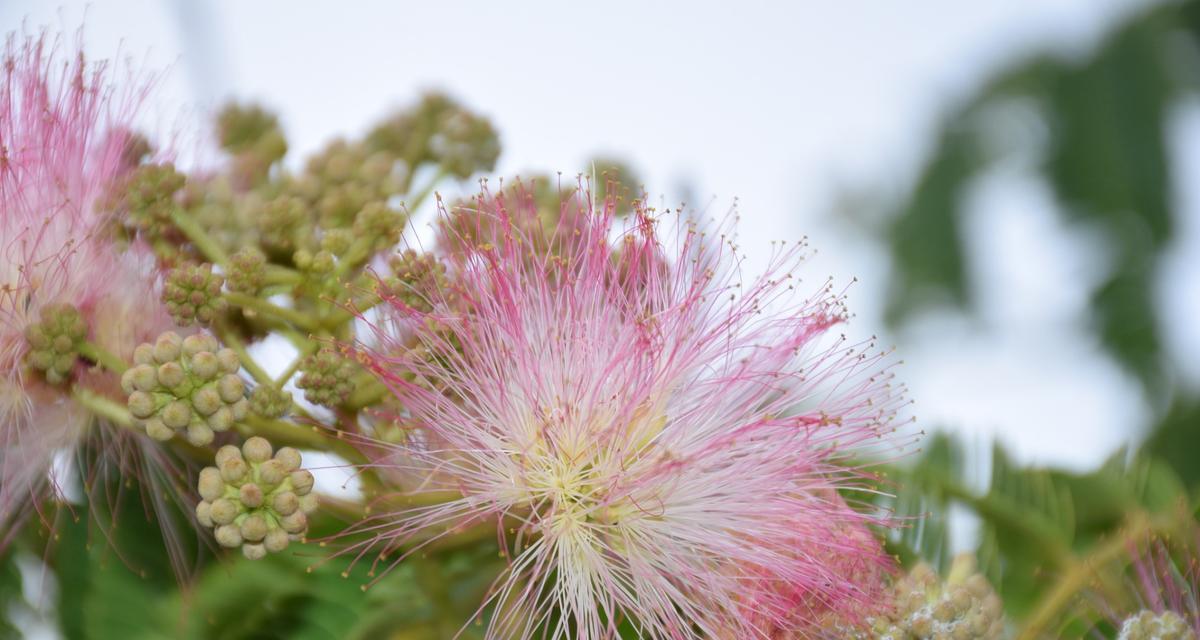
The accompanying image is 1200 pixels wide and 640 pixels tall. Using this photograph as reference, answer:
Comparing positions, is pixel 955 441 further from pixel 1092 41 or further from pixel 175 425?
pixel 1092 41

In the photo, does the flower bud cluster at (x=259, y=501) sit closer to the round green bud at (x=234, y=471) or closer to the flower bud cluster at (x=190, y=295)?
the round green bud at (x=234, y=471)

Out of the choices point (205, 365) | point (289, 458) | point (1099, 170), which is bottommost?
point (289, 458)

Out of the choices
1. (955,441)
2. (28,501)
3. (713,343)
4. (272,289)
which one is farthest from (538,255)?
(955,441)

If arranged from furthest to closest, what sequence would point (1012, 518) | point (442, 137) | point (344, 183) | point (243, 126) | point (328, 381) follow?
point (243, 126), point (442, 137), point (344, 183), point (1012, 518), point (328, 381)

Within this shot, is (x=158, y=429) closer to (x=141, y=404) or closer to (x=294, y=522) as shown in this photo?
(x=141, y=404)

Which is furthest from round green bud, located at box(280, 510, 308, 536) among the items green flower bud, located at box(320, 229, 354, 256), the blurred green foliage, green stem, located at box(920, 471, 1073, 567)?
the blurred green foliage

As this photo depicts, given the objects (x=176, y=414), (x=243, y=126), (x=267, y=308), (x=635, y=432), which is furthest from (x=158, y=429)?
(x=243, y=126)

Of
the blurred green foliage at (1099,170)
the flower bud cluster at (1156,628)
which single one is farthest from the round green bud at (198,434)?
the blurred green foliage at (1099,170)

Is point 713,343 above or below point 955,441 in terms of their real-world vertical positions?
above
